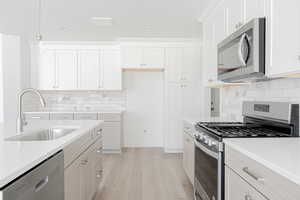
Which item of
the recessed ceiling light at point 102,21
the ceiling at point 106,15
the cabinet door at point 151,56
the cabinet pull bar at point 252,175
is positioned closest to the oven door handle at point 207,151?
the cabinet pull bar at point 252,175

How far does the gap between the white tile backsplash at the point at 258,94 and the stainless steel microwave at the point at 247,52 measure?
0.80 ft

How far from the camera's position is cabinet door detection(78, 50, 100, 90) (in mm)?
4922

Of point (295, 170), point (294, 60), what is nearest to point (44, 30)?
point (294, 60)

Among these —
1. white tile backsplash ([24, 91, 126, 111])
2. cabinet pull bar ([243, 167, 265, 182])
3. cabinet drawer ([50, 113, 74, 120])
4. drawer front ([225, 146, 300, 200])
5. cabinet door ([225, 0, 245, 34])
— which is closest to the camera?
drawer front ([225, 146, 300, 200])

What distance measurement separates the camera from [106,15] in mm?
3340

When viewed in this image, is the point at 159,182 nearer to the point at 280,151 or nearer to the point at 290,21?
the point at 280,151

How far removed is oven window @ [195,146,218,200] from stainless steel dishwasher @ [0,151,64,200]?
3.49ft

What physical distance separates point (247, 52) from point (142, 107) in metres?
3.69

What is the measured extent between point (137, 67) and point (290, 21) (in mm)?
3530

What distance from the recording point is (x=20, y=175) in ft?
3.15

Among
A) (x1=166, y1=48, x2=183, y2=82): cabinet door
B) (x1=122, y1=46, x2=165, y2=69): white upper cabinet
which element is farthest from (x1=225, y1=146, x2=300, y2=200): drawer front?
(x1=122, y1=46, x2=165, y2=69): white upper cabinet

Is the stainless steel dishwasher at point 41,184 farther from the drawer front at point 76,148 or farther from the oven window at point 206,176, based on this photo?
the oven window at point 206,176

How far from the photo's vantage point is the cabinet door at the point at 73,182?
1561mm

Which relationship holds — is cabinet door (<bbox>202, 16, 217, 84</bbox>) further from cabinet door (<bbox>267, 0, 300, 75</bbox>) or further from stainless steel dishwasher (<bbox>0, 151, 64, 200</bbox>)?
stainless steel dishwasher (<bbox>0, 151, 64, 200</bbox>)
